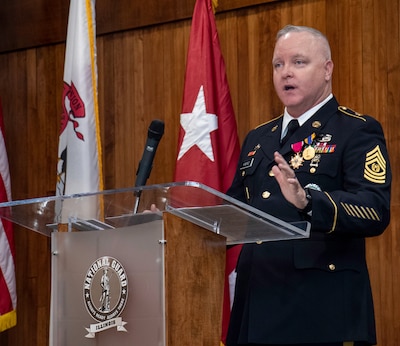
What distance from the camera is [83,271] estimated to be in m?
2.03

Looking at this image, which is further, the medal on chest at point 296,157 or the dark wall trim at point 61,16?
the dark wall trim at point 61,16

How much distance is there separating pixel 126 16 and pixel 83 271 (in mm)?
2507

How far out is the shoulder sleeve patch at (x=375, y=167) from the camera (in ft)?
7.46

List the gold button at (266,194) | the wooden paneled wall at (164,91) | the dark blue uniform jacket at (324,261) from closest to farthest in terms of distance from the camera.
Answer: the dark blue uniform jacket at (324,261)
the gold button at (266,194)
the wooden paneled wall at (164,91)

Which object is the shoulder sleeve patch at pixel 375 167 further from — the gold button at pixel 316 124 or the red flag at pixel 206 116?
the red flag at pixel 206 116

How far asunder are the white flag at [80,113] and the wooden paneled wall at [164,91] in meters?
0.34

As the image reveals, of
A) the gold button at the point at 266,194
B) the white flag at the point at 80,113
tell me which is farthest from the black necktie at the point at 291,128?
the white flag at the point at 80,113

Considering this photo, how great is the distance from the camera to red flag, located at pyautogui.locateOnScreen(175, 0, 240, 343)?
3.65m

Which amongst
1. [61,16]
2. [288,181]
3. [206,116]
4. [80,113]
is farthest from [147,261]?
[61,16]

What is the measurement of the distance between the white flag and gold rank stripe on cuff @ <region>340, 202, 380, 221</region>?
75.3 inches

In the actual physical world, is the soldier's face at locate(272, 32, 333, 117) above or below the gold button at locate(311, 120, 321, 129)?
above

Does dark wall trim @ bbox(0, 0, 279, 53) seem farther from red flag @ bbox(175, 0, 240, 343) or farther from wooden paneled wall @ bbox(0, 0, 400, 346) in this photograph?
red flag @ bbox(175, 0, 240, 343)

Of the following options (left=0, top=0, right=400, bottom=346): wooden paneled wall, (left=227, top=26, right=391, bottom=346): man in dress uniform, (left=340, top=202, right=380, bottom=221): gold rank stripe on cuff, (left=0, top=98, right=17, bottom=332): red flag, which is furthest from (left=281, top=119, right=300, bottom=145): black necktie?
(left=0, top=98, right=17, bottom=332): red flag

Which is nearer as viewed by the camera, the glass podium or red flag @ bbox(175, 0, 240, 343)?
the glass podium
